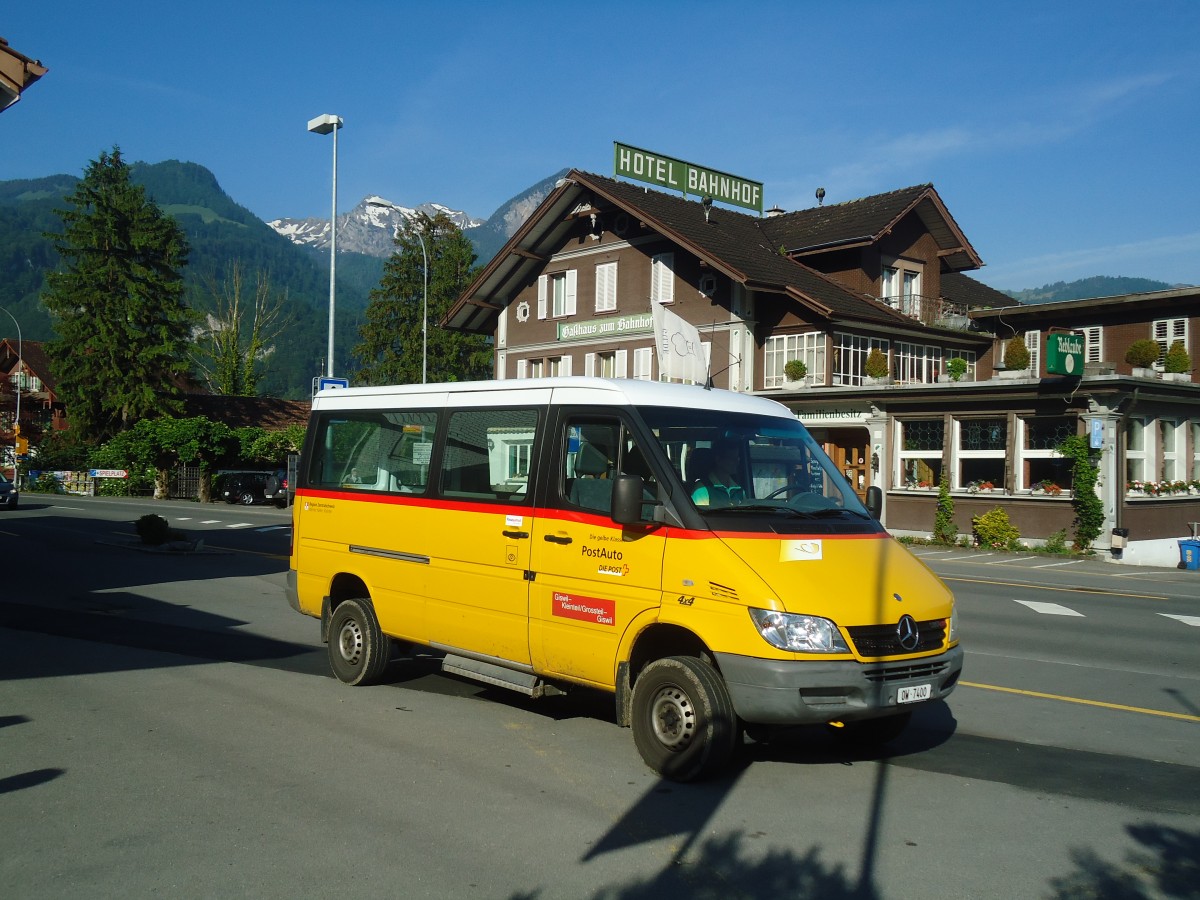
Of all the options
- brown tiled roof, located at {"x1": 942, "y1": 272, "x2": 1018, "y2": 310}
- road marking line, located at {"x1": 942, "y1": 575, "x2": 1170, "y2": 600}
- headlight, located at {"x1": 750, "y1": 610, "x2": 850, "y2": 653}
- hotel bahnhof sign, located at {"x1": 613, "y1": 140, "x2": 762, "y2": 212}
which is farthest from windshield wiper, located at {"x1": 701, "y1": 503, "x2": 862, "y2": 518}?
brown tiled roof, located at {"x1": 942, "y1": 272, "x2": 1018, "y2": 310}

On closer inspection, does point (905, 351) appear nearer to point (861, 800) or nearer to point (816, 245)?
point (816, 245)

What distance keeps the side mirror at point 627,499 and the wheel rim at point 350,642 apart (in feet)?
12.1

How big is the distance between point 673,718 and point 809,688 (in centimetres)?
95

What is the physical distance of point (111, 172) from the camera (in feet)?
203

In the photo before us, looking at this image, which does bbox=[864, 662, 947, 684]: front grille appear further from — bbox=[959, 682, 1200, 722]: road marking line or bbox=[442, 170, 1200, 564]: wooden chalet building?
bbox=[442, 170, 1200, 564]: wooden chalet building

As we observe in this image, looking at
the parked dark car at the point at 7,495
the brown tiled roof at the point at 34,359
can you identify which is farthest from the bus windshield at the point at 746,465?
the brown tiled roof at the point at 34,359

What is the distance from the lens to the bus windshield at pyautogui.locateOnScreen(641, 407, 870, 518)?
6.91m

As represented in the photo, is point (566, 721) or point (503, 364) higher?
point (503, 364)

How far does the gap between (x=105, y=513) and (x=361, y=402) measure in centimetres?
3116

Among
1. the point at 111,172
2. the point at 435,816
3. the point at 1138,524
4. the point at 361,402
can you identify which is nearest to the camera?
the point at 435,816

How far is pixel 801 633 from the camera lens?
6.03m

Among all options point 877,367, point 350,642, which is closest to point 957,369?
point 877,367

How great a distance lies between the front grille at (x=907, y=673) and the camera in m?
6.13

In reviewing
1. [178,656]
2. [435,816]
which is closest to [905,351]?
[178,656]
